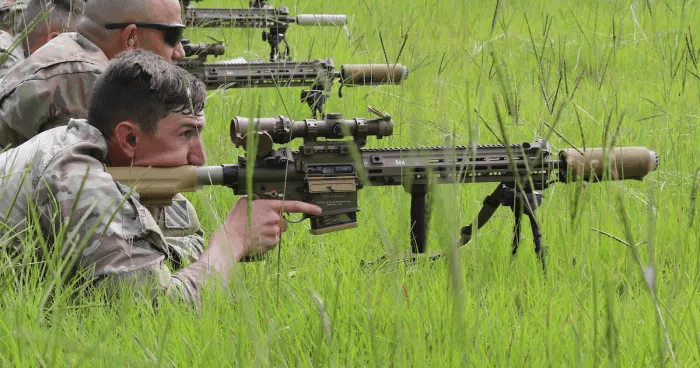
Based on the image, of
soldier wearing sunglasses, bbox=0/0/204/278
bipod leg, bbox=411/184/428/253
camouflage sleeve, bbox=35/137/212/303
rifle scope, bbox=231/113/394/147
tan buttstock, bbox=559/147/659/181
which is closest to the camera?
camouflage sleeve, bbox=35/137/212/303

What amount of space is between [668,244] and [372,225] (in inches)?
43.3

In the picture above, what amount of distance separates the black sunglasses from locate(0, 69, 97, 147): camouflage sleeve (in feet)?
1.16

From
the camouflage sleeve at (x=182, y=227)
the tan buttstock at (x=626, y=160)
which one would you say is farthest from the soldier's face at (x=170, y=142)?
the tan buttstock at (x=626, y=160)

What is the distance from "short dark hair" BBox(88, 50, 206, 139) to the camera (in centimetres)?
284

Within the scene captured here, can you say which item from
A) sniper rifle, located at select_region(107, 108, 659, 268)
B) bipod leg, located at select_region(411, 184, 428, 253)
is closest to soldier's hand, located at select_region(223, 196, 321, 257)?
sniper rifle, located at select_region(107, 108, 659, 268)

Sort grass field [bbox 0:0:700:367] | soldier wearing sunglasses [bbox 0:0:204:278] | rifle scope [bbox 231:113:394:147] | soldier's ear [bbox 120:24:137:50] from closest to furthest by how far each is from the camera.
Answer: grass field [bbox 0:0:700:367]
rifle scope [bbox 231:113:394:147]
soldier wearing sunglasses [bbox 0:0:204:278]
soldier's ear [bbox 120:24:137:50]

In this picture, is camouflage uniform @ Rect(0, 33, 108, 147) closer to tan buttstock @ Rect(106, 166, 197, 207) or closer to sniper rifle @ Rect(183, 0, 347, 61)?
tan buttstock @ Rect(106, 166, 197, 207)

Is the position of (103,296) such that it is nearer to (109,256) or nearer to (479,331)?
(109,256)

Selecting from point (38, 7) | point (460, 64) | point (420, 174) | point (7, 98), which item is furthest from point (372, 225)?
point (460, 64)

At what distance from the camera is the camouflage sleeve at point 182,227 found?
345 centimetres

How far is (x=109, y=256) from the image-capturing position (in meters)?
2.64

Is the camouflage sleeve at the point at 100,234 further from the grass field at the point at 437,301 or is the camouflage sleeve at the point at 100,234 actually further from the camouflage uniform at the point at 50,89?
the camouflage uniform at the point at 50,89

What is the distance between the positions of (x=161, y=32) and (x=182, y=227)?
1.09m

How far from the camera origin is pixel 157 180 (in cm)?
290
